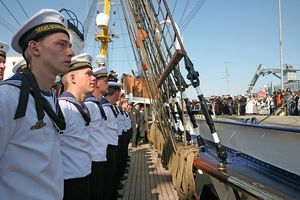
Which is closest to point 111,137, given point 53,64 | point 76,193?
point 76,193

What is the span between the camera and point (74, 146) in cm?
197

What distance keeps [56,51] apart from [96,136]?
5.15 ft

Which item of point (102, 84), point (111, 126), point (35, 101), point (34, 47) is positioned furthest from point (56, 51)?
point (111, 126)

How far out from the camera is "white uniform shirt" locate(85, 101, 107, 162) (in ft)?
9.28

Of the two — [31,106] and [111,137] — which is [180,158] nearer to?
[111,137]

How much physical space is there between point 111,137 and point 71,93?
149cm

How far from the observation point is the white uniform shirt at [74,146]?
1935 mm

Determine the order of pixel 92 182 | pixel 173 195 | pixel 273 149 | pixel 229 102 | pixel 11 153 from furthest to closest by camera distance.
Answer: pixel 229 102, pixel 173 195, pixel 92 182, pixel 273 149, pixel 11 153

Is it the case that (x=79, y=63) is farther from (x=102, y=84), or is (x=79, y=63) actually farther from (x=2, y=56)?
(x=102, y=84)

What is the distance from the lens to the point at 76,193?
1981 mm

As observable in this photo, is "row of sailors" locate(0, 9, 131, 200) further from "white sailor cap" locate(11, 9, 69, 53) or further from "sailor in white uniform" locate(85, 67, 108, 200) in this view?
"sailor in white uniform" locate(85, 67, 108, 200)

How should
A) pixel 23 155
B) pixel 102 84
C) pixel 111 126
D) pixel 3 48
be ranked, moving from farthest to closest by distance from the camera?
1. pixel 111 126
2. pixel 102 84
3. pixel 3 48
4. pixel 23 155

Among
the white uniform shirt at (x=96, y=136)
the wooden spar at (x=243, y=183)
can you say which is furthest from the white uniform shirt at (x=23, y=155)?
the white uniform shirt at (x=96, y=136)

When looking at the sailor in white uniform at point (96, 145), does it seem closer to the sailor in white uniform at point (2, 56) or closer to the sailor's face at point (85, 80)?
the sailor's face at point (85, 80)
